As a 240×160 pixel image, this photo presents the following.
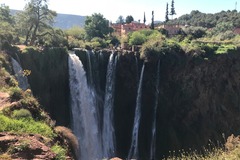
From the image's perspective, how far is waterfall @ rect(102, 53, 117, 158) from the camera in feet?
103

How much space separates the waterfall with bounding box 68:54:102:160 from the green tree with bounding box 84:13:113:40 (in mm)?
21319

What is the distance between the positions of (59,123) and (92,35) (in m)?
26.2

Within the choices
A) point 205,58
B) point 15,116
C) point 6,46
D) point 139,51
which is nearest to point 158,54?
point 139,51

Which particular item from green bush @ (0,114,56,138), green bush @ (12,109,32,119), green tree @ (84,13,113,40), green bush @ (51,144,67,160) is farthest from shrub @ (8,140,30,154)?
green tree @ (84,13,113,40)

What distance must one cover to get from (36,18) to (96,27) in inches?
760

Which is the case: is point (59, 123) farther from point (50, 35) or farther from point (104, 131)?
point (50, 35)

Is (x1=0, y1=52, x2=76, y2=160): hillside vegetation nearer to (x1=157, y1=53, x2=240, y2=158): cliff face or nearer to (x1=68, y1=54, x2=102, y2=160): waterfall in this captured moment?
(x1=68, y1=54, x2=102, y2=160): waterfall

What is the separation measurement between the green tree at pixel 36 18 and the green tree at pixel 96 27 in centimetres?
1556

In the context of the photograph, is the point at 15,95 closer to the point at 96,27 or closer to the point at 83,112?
the point at 83,112

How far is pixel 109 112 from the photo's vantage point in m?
32.8

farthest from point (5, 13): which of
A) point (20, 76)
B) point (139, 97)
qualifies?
point (139, 97)

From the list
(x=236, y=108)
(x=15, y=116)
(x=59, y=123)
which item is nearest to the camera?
(x=15, y=116)

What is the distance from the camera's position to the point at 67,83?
30.5 meters

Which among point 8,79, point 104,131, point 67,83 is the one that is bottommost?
point 104,131
